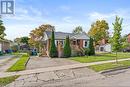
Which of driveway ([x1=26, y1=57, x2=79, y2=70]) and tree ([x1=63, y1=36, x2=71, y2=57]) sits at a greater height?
tree ([x1=63, y1=36, x2=71, y2=57])

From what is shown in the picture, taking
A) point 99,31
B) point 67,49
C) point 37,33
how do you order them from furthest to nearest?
point 99,31 → point 37,33 → point 67,49

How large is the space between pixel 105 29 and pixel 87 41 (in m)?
34.5

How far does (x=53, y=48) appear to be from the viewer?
36.6m

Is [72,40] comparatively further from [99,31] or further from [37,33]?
[99,31]

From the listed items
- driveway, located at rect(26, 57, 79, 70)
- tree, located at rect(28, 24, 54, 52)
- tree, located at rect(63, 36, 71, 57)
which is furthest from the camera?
tree, located at rect(28, 24, 54, 52)

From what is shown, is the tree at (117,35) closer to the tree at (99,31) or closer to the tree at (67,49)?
the tree at (67,49)

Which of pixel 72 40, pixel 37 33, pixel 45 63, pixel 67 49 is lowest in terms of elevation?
pixel 45 63

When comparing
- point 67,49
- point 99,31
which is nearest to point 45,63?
point 67,49

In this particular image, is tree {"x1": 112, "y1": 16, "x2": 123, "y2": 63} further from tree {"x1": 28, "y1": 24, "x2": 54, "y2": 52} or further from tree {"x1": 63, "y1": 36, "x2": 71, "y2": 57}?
tree {"x1": 28, "y1": 24, "x2": 54, "y2": 52}

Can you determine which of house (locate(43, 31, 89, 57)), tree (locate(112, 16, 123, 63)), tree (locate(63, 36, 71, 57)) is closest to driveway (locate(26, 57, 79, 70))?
tree (locate(112, 16, 123, 63))

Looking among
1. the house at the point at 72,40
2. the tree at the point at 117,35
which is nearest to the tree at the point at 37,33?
the house at the point at 72,40

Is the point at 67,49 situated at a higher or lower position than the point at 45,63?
higher

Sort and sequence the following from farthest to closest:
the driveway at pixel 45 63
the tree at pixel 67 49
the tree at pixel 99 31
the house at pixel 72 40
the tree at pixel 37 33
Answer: the tree at pixel 99 31 → the tree at pixel 37 33 → the house at pixel 72 40 → the tree at pixel 67 49 → the driveway at pixel 45 63

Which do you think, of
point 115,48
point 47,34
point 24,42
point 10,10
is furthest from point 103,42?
point 10,10
